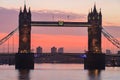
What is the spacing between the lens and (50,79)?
→ 509ft

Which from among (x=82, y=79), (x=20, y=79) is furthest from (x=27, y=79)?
(x=82, y=79)

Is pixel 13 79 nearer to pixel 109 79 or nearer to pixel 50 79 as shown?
pixel 50 79

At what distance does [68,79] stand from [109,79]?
10.8 m

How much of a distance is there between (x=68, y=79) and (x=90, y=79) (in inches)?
201

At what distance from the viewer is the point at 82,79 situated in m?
158

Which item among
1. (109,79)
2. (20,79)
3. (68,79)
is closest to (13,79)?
(20,79)

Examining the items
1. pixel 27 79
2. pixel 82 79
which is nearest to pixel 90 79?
pixel 82 79

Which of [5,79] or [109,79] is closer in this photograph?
[5,79]

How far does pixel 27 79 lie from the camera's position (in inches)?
5979

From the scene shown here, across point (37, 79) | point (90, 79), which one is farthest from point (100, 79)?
point (37, 79)

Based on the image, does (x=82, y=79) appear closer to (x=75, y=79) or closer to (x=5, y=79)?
(x=75, y=79)

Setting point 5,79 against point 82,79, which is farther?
point 82,79

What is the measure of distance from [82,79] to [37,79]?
10.4 metres

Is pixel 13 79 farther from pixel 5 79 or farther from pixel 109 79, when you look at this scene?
pixel 109 79
